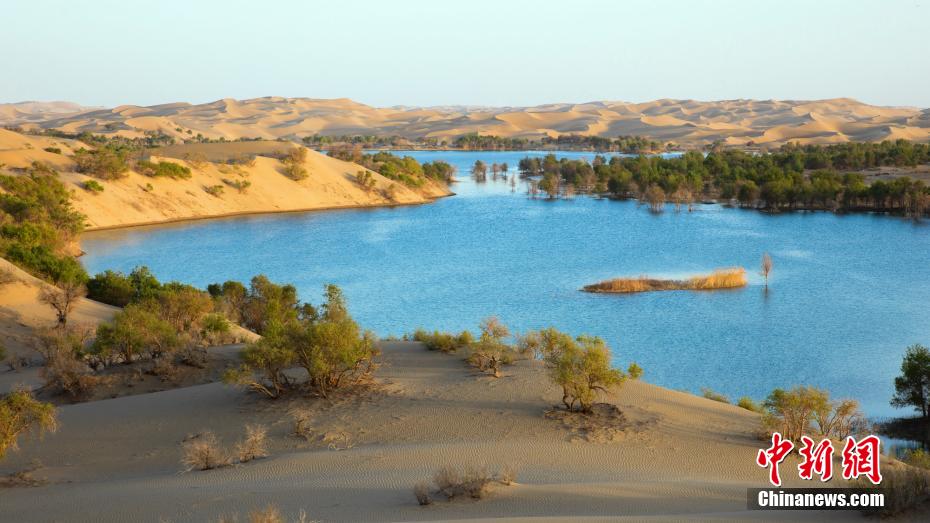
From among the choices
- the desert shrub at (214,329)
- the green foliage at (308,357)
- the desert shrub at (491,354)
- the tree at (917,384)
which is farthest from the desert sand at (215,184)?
the tree at (917,384)

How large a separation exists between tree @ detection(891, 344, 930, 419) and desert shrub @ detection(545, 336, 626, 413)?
7.76 metres

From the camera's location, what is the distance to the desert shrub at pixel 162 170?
213 feet

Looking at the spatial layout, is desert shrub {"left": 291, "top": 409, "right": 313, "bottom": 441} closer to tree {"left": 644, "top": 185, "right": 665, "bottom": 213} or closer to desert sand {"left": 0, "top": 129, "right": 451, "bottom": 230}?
desert sand {"left": 0, "top": 129, "right": 451, "bottom": 230}

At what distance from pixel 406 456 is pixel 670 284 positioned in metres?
25.2

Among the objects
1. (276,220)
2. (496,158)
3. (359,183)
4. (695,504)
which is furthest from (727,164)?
(695,504)

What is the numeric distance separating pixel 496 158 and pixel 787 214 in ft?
227

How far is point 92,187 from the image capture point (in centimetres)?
5869

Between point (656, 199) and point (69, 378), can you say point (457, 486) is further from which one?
point (656, 199)

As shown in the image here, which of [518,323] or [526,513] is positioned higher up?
[526,513]

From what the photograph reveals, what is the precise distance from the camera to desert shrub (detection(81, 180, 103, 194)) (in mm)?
58688

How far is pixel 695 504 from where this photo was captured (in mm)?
9805

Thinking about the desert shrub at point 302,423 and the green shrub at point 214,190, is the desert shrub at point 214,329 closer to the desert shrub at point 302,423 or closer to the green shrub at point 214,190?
the desert shrub at point 302,423

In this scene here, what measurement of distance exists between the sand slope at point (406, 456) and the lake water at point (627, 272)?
22.4ft

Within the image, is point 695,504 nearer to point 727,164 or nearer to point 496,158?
point 727,164
